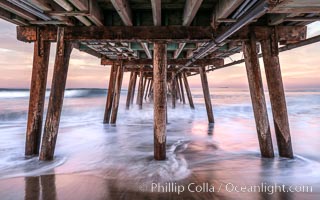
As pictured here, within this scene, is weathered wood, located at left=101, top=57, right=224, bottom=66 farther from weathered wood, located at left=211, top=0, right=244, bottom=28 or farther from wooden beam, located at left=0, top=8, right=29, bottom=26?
weathered wood, located at left=211, top=0, right=244, bottom=28

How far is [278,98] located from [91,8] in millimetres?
3378

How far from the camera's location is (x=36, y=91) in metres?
3.86

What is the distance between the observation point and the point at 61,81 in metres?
3.67

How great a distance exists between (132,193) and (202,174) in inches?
45.0

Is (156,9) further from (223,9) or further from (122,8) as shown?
(223,9)

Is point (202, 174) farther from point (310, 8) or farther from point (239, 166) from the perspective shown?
point (310, 8)

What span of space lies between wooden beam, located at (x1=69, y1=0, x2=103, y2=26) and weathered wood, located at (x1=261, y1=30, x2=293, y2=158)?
2952 mm

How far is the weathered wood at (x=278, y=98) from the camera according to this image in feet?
11.9

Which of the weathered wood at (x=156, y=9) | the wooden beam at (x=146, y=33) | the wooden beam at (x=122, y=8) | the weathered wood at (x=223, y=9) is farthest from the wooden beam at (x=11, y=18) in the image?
the weathered wood at (x=223, y=9)

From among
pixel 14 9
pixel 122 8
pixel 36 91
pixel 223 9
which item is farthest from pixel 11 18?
pixel 223 9

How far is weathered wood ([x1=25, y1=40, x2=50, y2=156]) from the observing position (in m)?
3.82

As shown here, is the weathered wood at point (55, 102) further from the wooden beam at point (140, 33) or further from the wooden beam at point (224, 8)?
the wooden beam at point (224, 8)

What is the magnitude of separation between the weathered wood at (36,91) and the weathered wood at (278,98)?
13.1 feet

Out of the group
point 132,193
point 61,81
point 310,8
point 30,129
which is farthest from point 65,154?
point 310,8
